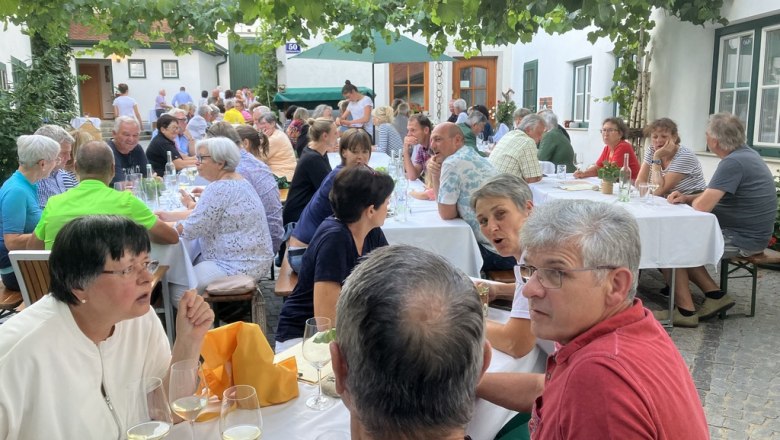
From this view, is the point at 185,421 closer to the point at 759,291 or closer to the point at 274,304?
the point at 274,304

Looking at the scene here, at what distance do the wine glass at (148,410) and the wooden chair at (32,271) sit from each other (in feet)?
7.73

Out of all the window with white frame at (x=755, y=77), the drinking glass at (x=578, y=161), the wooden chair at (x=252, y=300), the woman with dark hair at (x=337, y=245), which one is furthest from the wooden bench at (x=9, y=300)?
the window with white frame at (x=755, y=77)

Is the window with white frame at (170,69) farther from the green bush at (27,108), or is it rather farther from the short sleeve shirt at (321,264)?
the short sleeve shirt at (321,264)

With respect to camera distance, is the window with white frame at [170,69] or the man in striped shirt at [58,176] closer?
the man in striped shirt at [58,176]

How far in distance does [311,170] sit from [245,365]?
13.3 ft

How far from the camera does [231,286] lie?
4.18 meters

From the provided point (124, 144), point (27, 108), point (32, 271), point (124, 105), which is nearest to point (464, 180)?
point (32, 271)

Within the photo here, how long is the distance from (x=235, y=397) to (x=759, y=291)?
5693 millimetres

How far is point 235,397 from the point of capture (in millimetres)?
1546

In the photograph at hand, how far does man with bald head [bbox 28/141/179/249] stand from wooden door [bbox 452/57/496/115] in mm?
14814

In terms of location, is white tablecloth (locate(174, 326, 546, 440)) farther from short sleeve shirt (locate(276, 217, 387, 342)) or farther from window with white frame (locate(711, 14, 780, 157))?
window with white frame (locate(711, 14, 780, 157))

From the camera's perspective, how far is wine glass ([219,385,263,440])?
153 cm

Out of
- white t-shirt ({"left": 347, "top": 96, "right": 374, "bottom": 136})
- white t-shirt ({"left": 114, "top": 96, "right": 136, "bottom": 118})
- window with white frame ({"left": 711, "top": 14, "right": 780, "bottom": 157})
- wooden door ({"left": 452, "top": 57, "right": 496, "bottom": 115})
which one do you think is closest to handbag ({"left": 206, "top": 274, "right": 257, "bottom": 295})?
window with white frame ({"left": 711, "top": 14, "right": 780, "bottom": 157})

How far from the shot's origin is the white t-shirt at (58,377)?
1.66m
